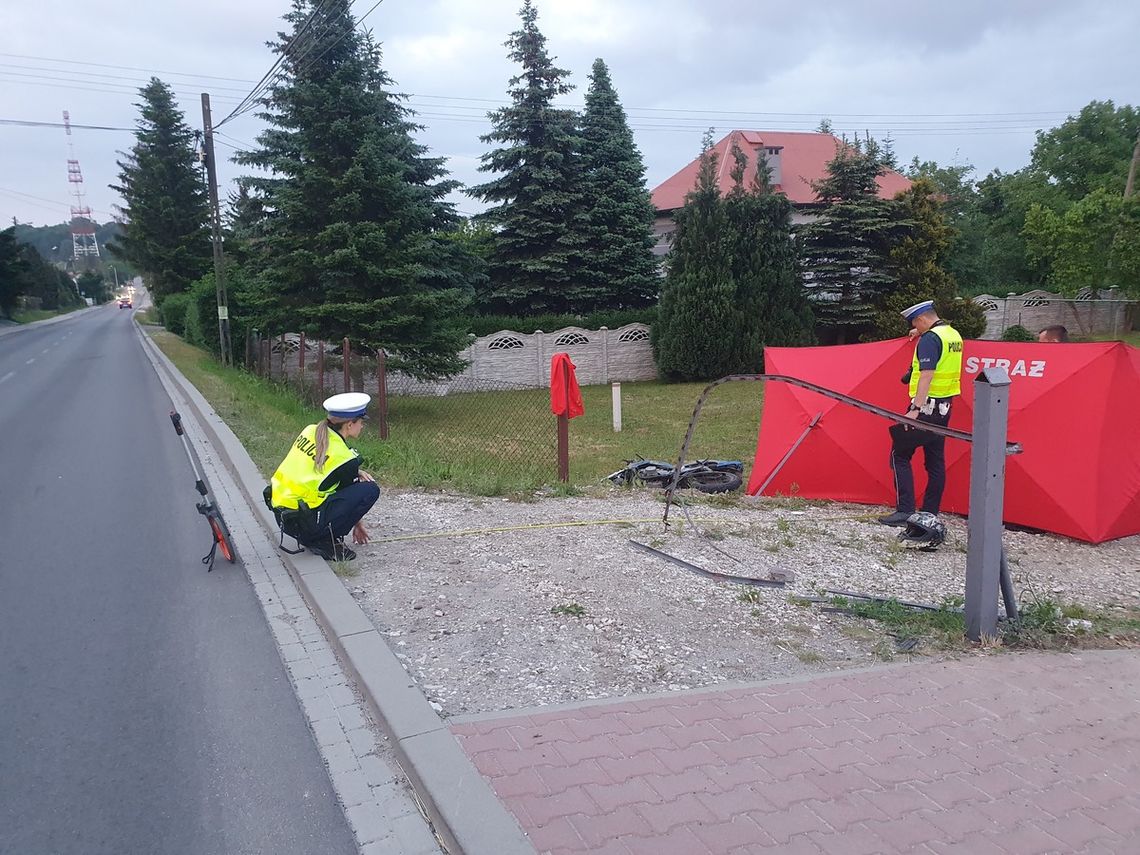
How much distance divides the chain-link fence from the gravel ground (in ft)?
3.65

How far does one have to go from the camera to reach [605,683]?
392 centimetres

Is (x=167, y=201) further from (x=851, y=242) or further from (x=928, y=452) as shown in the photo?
(x=928, y=452)

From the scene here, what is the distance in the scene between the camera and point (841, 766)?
3209 mm

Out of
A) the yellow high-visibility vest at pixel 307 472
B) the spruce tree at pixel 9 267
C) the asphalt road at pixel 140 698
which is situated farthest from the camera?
the spruce tree at pixel 9 267

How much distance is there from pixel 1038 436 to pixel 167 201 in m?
43.3

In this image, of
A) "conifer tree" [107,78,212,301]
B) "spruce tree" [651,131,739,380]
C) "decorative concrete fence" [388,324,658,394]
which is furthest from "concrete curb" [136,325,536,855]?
"conifer tree" [107,78,212,301]

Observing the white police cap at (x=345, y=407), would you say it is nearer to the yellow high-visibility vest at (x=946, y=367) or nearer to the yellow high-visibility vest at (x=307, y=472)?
the yellow high-visibility vest at (x=307, y=472)

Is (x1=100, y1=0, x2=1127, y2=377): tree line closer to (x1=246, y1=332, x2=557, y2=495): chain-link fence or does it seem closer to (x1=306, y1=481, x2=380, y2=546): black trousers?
(x1=246, y1=332, x2=557, y2=495): chain-link fence

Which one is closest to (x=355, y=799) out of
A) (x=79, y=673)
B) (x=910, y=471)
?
(x=79, y=673)

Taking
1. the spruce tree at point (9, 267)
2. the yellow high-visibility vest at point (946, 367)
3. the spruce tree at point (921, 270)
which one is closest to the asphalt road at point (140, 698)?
the yellow high-visibility vest at point (946, 367)

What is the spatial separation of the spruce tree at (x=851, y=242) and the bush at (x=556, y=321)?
5.02 m

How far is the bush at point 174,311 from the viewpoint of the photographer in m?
39.1

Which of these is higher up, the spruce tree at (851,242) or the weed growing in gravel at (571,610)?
the spruce tree at (851,242)

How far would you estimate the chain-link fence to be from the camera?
29.6ft
